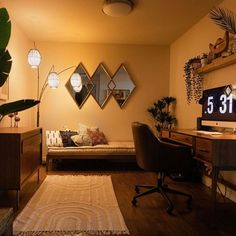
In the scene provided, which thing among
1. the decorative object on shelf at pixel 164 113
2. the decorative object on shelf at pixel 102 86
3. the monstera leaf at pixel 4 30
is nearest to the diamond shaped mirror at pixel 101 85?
the decorative object on shelf at pixel 102 86

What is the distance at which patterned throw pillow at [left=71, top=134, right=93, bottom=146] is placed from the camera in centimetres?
461

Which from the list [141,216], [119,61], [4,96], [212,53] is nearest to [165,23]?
[212,53]

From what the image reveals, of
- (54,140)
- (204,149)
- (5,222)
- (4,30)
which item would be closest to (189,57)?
(204,149)

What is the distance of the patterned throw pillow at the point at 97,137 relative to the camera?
16.0ft

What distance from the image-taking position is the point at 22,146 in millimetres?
2793

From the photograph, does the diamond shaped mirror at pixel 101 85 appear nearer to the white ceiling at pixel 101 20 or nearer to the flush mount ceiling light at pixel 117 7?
the white ceiling at pixel 101 20

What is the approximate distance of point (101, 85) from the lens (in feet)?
17.8

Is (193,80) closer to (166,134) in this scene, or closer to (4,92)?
(166,134)

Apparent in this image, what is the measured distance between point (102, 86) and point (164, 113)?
1.32 m

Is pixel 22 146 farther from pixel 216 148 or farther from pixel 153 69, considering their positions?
pixel 153 69

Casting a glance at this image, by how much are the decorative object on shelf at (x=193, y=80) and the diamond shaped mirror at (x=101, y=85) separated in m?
1.72

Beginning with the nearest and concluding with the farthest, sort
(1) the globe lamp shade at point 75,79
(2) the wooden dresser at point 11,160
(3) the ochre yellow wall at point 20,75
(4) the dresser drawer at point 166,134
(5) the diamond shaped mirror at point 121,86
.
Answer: (2) the wooden dresser at point 11,160 → (4) the dresser drawer at point 166,134 → (3) the ochre yellow wall at point 20,75 → (1) the globe lamp shade at point 75,79 → (5) the diamond shaped mirror at point 121,86

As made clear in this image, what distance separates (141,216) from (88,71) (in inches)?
136

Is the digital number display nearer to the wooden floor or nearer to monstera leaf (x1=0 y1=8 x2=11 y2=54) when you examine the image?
the wooden floor
